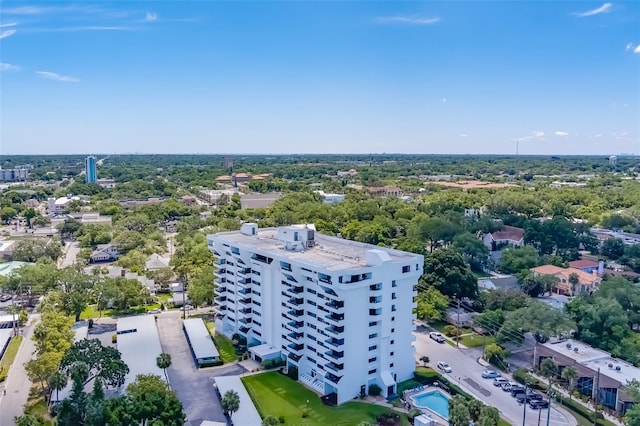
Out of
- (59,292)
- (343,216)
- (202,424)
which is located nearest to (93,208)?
(343,216)

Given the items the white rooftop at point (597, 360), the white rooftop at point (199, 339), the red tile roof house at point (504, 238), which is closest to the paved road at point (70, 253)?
the white rooftop at point (199, 339)

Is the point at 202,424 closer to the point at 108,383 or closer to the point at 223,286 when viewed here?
the point at 108,383

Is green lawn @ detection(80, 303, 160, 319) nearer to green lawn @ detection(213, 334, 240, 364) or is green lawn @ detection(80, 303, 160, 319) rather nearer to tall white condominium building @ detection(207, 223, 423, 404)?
green lawn @ detection(213, 334, 240, 364)

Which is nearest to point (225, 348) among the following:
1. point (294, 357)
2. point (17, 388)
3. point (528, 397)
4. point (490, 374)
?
point (294, 357)

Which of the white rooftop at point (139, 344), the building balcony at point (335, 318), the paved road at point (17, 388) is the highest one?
the building balcony at point (335, 318)

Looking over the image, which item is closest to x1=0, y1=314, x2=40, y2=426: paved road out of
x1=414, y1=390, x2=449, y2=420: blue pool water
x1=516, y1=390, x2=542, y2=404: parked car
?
x1=414, y1=390, x2=449, y2=420: blue pool water

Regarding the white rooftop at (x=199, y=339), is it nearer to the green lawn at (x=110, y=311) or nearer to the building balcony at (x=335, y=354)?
the green lawn at (x=110, y=311)
